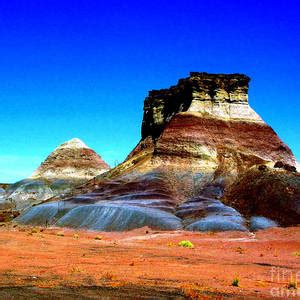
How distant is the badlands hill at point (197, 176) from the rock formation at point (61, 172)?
3278cm

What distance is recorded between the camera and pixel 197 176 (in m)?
69.1

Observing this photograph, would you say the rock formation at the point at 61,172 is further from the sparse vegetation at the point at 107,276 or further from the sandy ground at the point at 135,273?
the sparse vegetation at the point at 107,276

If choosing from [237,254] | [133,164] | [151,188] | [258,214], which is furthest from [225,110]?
[237,254]

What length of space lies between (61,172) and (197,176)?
68661 mm

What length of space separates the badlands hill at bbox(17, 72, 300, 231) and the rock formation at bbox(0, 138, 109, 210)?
32776 millimetres

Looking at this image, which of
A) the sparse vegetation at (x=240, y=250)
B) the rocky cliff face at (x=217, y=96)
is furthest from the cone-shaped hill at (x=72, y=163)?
the sparse vegetation at (x=240, y=250)

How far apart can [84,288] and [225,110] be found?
68.9 m

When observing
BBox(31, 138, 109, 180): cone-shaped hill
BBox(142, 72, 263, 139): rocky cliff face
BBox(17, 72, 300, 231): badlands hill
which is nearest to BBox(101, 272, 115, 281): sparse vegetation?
BBox(17, 72, 300, 231): badlands hill

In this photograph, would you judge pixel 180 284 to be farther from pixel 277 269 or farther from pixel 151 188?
pixel 151 188

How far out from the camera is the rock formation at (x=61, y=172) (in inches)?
4564

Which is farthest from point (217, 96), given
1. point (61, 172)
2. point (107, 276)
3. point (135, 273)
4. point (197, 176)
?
point (107, 276)

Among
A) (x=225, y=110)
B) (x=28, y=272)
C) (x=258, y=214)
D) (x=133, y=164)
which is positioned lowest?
(x=28, y=272)

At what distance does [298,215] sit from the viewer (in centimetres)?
5316

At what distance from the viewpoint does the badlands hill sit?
54312 millimetres
